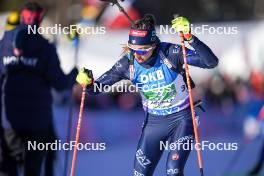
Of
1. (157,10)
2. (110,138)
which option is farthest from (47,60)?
(157,10)

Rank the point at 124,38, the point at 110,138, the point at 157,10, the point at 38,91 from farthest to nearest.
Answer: the point at 157,10 < the point at 124,38 < the point at 110,138 < the point at 38,91

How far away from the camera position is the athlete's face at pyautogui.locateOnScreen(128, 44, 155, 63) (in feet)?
20.7

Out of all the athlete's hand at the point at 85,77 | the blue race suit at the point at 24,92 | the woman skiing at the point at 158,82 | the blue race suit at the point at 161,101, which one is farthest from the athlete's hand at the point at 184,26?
the blue race suit at the point at 24,92

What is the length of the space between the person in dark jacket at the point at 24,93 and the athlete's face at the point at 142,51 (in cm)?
102

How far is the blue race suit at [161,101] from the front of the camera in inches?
256

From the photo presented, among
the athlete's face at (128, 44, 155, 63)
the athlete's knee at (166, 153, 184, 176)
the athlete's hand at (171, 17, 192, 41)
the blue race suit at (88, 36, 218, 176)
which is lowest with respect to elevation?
the athlete's knee at (166, 153, 184, 176)

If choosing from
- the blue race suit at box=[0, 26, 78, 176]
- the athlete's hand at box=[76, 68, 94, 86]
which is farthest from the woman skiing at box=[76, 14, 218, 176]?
the blue race suit at box=[0, 26, 78, 176]

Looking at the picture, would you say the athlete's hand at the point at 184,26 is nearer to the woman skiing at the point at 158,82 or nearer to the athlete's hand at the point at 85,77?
the woman skiing at the point at 158,82

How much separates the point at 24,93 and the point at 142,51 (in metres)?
1.34

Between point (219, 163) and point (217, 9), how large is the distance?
30.7 meters

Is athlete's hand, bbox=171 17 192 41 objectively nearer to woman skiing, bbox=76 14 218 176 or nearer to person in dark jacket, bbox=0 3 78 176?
woman skiing, bbox=76 14 218 176

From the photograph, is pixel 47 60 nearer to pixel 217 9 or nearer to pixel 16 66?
pixel 16 66

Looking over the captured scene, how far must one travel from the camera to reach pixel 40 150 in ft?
23.3

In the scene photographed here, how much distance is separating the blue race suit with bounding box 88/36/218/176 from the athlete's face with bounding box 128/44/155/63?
5 centimetres
